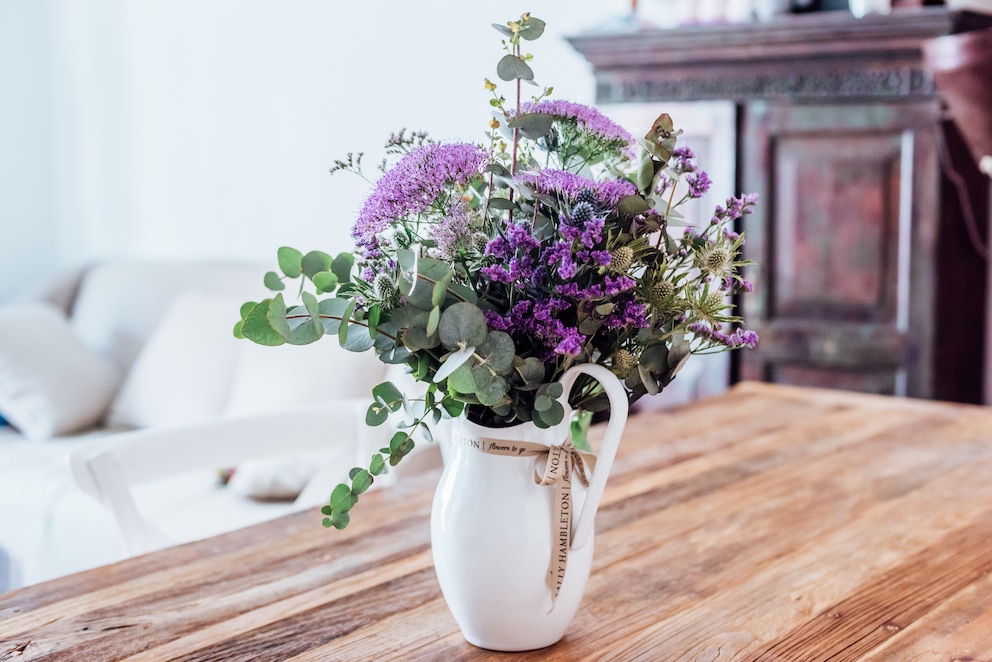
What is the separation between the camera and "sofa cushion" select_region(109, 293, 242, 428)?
274 cm

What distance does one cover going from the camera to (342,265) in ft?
2.51

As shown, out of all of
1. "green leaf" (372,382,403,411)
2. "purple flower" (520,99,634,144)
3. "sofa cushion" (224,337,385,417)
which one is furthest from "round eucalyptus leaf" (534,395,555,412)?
"sofa cushion" (224,337,385,417)

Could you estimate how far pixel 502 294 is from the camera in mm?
782

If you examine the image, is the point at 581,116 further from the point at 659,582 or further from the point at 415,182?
the point at 659,582

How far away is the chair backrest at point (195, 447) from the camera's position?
1443mm

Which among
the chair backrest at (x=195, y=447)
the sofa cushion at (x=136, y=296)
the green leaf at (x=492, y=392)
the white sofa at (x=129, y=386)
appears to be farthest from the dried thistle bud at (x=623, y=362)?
the sofa cushion at (x=136, y=296)

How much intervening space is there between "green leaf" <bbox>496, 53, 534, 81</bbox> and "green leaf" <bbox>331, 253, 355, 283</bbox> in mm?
180

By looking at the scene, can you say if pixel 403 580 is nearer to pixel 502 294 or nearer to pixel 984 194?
pixel 502 294

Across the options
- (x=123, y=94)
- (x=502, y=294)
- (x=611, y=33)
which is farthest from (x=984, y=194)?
(x=123, y=94)

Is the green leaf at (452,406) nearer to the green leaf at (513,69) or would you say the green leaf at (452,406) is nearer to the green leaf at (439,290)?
the green leaf at (439,290)

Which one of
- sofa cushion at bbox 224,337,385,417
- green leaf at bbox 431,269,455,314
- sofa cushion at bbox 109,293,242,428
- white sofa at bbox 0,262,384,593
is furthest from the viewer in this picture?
sofa cushion at bbox 109,293,242,428

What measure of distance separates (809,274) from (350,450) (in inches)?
57.7

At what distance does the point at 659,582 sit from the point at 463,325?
41cm

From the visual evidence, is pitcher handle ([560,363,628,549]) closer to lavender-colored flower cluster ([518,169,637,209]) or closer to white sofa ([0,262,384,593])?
lavender-colored flower cluster ([518,169,637,209])
